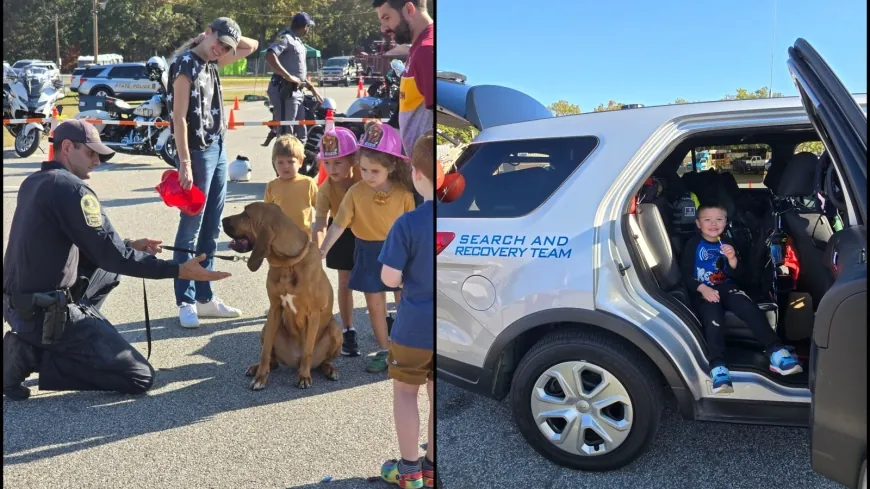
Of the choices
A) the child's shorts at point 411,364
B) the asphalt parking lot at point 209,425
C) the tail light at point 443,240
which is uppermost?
the tail light at point 443,240

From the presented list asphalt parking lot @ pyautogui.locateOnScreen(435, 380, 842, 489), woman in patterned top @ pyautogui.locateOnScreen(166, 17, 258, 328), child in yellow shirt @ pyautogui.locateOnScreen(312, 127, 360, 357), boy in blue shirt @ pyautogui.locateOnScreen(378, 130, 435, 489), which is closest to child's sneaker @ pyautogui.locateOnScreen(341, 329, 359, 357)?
child in yellow shirt @ pyautogui.locateOnScreen(312, 127, 360, 357)

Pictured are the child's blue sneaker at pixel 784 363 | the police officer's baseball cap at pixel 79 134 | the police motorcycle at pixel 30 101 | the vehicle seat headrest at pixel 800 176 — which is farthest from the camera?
the police officer's baseball cap at pixel 79 134

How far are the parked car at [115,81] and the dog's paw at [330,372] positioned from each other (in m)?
1.52

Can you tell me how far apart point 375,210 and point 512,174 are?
0.74 m

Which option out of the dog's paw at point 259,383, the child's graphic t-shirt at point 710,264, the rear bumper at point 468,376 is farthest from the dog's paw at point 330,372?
the child's graphic t-shirt at point 710,264

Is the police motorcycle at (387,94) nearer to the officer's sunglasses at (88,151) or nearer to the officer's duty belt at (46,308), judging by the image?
the officer's sunglasses at (88,151)

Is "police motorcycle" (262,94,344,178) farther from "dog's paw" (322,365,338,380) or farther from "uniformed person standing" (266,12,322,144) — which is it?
"dog's paw" (322,365,338,380)

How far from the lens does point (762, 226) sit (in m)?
3.29

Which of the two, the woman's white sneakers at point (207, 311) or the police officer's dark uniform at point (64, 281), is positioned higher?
the police officer's dark uniform at point (64, 281)

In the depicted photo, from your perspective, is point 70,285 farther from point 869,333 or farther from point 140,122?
point 869,333

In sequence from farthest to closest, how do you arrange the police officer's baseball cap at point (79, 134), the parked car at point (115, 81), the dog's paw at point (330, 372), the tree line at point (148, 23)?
1. the dog's paw at point (330, 372)
2. the police officer's baseball cap at point (79, 134)
3. the parked car at point (115, 81)
4. the tree line at point (148, 23)

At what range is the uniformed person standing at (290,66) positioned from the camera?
2.35 meters

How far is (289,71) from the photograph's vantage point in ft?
8.68

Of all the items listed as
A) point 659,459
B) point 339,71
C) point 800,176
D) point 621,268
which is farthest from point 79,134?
point 800,176
